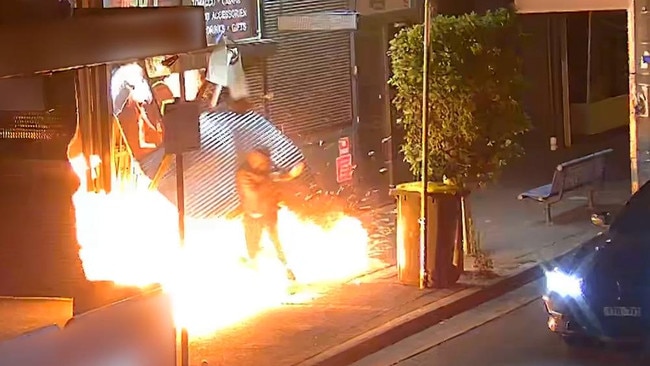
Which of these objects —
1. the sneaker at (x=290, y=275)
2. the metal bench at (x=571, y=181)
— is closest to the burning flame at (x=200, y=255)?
the sneaker at (x=290, y=275)

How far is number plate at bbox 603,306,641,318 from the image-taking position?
35.0 ft

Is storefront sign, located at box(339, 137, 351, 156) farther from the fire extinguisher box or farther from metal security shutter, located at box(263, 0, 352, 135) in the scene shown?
the fire extinguisher box

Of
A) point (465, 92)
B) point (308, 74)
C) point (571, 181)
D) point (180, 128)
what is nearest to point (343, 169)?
point (308, 74)

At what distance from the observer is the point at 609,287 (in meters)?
10.8

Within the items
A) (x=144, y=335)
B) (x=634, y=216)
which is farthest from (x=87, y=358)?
(x=634, y=216)

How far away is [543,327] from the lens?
12.4 m

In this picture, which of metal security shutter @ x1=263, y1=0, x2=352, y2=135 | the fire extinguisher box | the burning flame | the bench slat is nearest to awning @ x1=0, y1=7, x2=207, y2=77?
the fire extinguisher box

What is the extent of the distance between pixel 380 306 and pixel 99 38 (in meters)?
6.99

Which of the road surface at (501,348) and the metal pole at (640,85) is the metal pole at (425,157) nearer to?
the road surface at (501,348)

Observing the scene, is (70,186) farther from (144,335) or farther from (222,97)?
(222,97)

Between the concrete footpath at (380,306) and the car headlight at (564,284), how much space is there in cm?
163

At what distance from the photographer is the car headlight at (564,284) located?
36.1 feet

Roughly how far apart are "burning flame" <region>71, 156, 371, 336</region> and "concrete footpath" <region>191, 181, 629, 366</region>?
349 mm

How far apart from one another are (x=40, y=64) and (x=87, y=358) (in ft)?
6.43
